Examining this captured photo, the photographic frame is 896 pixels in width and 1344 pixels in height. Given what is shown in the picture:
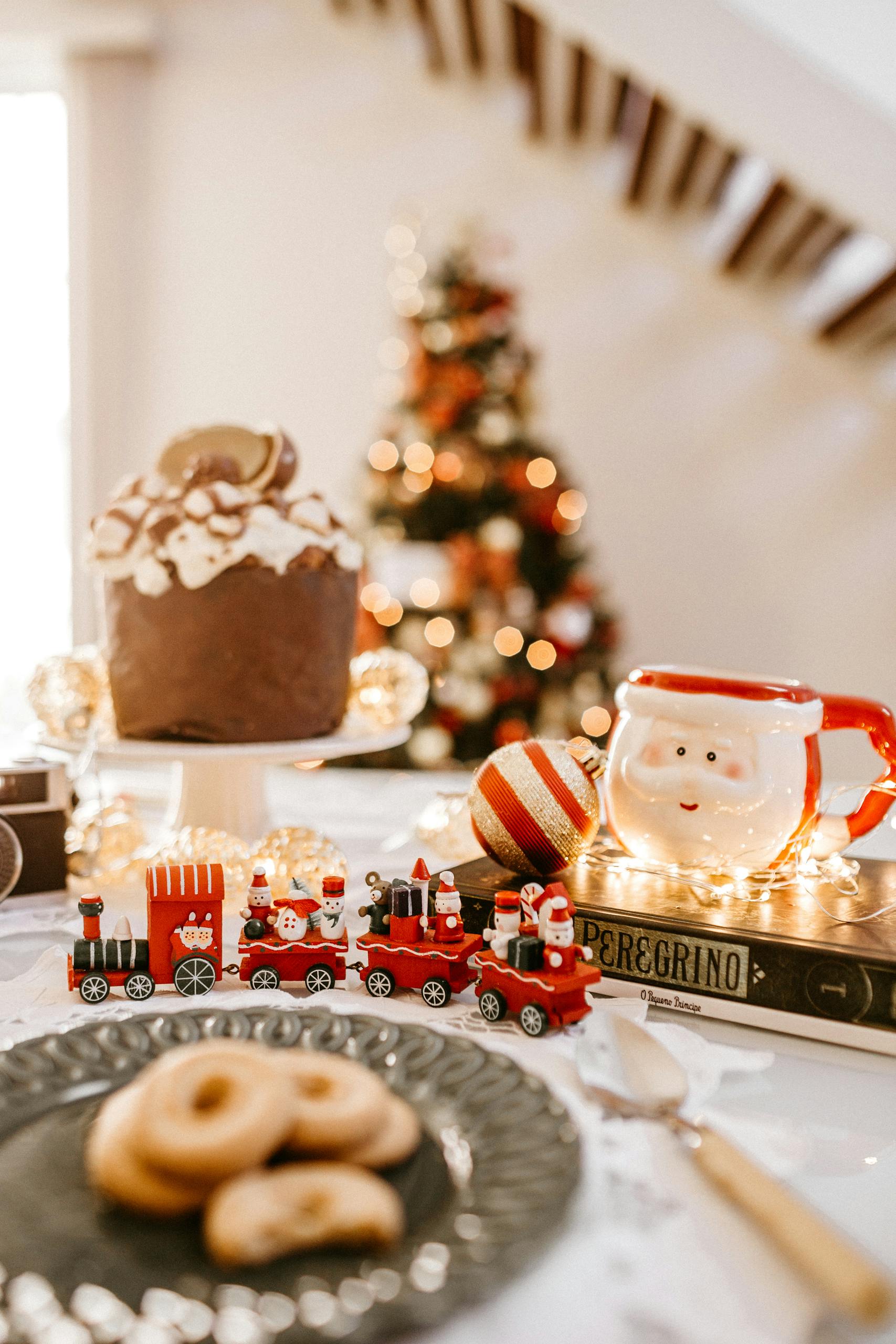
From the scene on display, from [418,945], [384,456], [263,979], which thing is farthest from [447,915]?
[384,456]

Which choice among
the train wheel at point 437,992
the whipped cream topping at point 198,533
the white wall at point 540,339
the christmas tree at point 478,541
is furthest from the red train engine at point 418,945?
the white wall at point 540,339

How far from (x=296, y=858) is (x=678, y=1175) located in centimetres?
55

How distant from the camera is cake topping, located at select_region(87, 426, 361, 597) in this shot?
115 cm

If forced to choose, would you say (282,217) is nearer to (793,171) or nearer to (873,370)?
Answer: (873,370)

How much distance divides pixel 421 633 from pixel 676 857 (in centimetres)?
239

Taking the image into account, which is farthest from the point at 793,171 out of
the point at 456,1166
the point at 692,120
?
the point at 456,1166

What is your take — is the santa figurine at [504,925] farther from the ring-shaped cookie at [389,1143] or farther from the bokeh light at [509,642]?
the bokeh light at [509,642]

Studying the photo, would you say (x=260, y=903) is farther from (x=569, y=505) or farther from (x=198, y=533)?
(x=569, y=505)

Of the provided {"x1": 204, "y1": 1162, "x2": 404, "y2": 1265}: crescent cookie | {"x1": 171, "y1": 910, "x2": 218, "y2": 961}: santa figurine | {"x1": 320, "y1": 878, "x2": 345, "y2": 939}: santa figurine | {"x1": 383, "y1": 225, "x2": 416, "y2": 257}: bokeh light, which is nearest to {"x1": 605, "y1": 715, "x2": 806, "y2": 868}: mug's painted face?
{"x1": 320, "y1": 878, "x2": 345, "y2": 939}: santa figurine

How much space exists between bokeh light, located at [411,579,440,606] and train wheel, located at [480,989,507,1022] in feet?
8.40

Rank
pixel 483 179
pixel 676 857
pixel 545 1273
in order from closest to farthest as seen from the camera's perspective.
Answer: pixel 545 1273 < pixel 676 857 < pixel 483 179

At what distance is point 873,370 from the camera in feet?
12.0

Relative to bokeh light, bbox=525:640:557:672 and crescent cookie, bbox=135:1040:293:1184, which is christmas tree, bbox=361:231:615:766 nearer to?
bokeh light, bbox=525:640:557:672

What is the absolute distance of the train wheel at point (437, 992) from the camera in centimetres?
76
